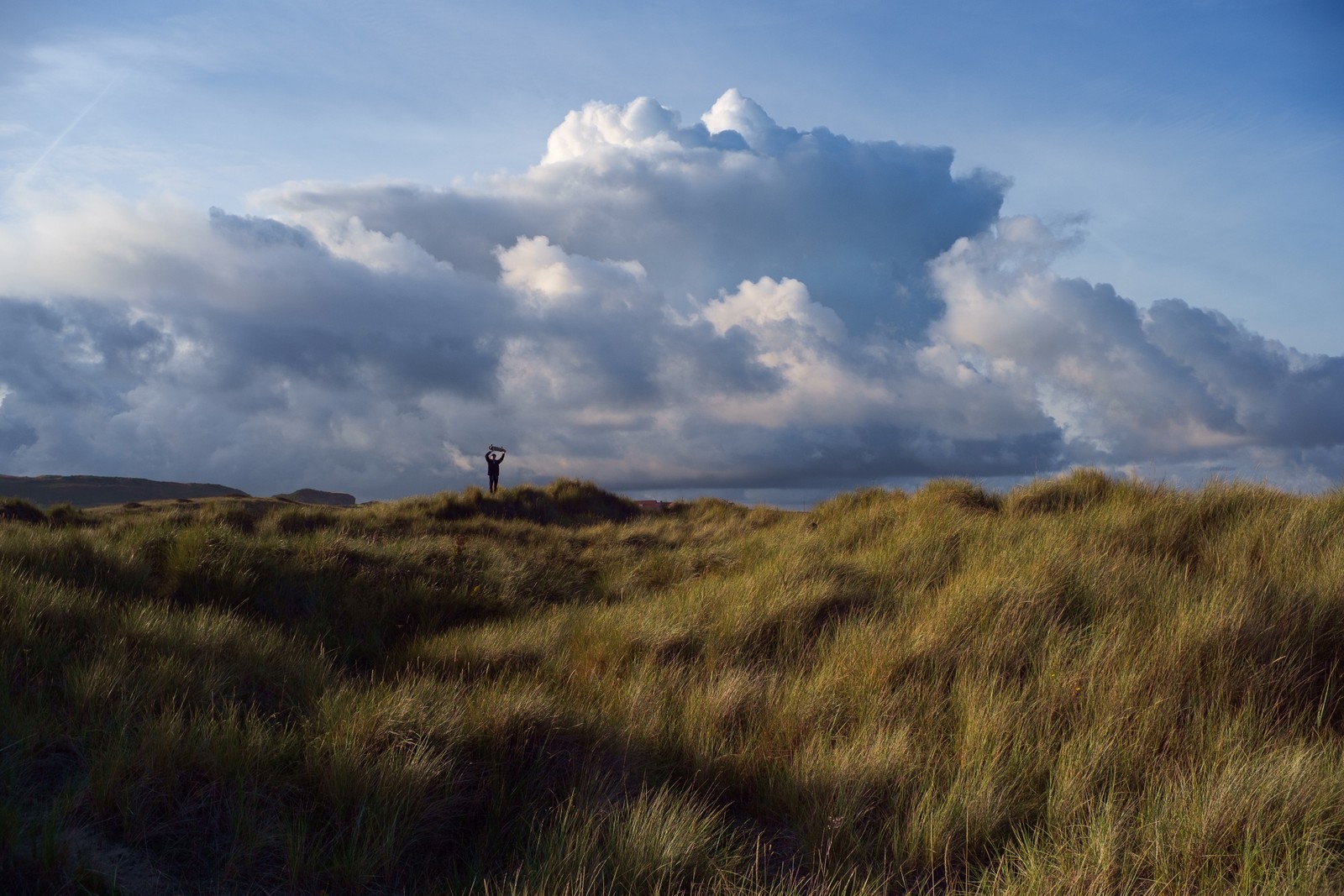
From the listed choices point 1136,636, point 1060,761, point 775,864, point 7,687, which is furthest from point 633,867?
point 1136,636

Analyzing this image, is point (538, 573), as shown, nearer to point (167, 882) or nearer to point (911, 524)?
point (911, 524)

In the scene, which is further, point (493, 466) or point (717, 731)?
point (493, 466)

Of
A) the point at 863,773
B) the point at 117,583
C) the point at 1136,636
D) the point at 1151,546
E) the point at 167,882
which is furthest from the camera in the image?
the point at 1151,546

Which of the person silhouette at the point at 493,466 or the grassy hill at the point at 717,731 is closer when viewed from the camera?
the grassy hill at the point at 717,731

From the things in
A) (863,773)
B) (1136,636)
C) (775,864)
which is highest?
(1136,636)

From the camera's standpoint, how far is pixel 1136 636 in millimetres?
5211

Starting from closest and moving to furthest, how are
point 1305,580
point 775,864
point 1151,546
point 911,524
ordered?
point 775,864 → point 1305,580 → point 1151,546 → point 911,524

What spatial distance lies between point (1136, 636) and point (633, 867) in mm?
3849

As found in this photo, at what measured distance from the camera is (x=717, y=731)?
4332 millimetres

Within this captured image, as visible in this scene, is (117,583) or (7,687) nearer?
(7,687)

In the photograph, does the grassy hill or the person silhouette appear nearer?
the grassy hill

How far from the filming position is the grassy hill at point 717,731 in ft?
10.3

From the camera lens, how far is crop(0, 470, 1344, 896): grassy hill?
10.3ft

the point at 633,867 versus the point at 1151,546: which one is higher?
the point at 1151,546
